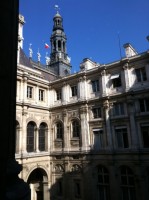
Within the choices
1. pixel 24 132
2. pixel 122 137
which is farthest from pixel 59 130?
pixel 122 137

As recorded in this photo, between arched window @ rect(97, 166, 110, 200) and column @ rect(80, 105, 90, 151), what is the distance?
3.00 m

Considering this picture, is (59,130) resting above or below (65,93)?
below

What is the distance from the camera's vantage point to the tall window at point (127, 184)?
18547mm

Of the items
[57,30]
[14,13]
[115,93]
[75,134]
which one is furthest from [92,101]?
[57,30]

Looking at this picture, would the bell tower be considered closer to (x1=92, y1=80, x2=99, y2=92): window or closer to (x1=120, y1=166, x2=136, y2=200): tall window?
(x1=92, y1=80, x2=99, y2=92): window

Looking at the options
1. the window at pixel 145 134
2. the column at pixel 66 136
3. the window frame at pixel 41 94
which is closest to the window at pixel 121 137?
the window at pixel 145 134

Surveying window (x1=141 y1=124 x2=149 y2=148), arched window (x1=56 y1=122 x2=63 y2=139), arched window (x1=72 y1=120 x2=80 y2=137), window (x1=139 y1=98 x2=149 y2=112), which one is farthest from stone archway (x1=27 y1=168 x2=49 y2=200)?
window (x1=139 y1=98 x2=149 y2=112)

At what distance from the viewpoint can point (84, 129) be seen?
73.7 feet

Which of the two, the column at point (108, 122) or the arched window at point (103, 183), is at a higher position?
the column at point (108, 122)

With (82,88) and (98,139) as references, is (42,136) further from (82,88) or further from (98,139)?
(82,88)

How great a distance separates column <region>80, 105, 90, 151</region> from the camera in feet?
72.0

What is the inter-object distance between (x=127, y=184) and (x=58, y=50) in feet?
123

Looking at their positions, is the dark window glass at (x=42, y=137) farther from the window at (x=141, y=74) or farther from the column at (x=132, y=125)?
the window at (x=141, y=74)

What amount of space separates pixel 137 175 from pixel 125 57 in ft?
42.2
